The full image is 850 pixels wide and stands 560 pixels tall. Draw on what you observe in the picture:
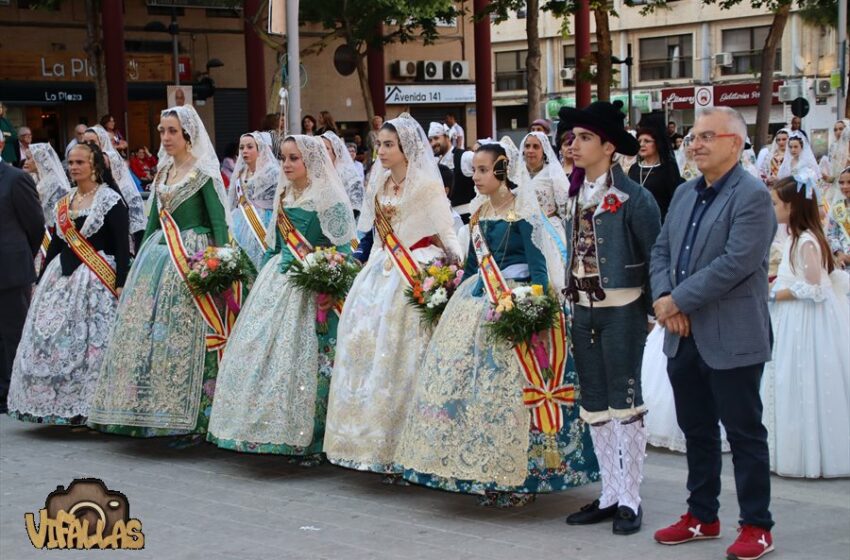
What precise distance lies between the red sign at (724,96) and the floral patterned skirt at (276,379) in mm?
39238

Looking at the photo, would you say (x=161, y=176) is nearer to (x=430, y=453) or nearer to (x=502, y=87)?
(x=430, y=453)

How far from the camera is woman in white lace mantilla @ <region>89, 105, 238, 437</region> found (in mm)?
7902

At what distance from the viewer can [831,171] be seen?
41.3 ft

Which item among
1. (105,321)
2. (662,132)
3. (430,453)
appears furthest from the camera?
(662,132)

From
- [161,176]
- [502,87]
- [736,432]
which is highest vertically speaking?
[502,87]

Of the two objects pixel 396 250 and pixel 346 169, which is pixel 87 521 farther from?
pixel 346 169

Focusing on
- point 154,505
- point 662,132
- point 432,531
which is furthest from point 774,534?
point 662,132

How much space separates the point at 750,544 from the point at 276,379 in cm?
298

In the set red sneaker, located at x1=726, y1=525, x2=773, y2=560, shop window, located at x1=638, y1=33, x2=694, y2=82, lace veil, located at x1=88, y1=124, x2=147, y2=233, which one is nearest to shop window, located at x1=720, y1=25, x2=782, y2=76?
shop window, located at x1=638, y1=33, x2=694, y2=82

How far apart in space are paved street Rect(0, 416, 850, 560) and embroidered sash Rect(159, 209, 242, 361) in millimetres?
713

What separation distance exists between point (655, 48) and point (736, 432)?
42727 millimetres

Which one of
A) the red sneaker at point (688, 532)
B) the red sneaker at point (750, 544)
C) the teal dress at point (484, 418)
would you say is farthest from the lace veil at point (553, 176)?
the red sneaker at point (750, 544)

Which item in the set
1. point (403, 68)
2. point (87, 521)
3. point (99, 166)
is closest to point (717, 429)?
point (87, 521)

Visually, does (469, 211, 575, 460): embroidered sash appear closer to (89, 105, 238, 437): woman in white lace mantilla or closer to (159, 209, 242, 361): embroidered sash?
(159, 209, 242, 361): embroidered sash
